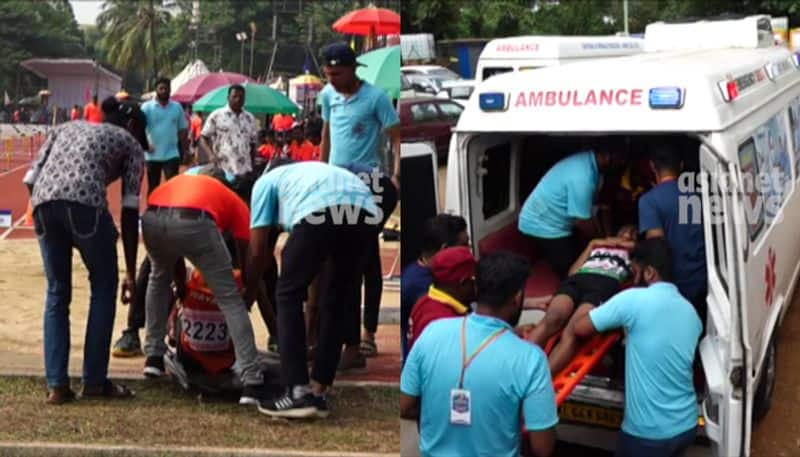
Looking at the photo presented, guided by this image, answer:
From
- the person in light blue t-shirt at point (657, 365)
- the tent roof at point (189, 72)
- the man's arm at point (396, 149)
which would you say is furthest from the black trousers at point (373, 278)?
the tent roof at point (189, 72)

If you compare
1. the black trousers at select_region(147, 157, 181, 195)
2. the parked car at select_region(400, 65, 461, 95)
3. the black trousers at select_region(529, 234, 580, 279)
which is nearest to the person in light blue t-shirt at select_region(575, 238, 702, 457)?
the black trousers at select_region(529, 234, 580, 279)

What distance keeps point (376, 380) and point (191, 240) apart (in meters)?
1.29

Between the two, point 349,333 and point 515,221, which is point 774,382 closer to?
point 515,221

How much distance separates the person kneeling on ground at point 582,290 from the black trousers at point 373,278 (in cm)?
94

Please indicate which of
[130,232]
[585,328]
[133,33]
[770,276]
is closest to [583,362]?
[585,328]

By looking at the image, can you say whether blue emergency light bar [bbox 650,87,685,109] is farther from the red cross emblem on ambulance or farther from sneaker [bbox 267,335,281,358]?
sneaker [bbox 267,335,281,358]

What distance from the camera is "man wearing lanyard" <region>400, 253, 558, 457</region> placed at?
10.1 ft

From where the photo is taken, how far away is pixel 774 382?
554cm

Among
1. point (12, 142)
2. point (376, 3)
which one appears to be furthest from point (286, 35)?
point (12, 142)

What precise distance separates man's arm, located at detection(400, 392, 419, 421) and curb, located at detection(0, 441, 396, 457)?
117 cm

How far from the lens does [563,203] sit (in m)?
5.12

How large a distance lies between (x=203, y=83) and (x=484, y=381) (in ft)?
14.8

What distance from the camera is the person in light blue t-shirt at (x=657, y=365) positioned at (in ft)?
12.8

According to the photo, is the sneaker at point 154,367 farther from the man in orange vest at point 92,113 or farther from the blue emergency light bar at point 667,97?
the blue emergency light bar at point 667,97
